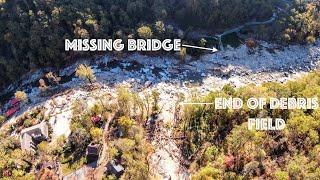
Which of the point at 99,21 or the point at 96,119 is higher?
the point at 99,21

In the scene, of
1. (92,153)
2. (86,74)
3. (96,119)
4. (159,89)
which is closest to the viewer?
(92,153)

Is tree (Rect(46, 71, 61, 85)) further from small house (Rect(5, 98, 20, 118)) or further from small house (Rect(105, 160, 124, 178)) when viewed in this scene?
small house (Rect(105, 160, 124, 178))

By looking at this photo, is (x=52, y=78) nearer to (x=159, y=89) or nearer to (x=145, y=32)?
(x=145, y=32)

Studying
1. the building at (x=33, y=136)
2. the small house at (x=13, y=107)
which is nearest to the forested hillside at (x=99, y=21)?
the small house at (x=13, y=107)

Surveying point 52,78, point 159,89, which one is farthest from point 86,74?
point 159,89

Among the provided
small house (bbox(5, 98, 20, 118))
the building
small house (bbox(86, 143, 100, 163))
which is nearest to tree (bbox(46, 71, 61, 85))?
small house (bbox(5, 98, 20, 118))

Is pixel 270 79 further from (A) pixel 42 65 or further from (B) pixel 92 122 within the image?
(A) pixel 42 65
